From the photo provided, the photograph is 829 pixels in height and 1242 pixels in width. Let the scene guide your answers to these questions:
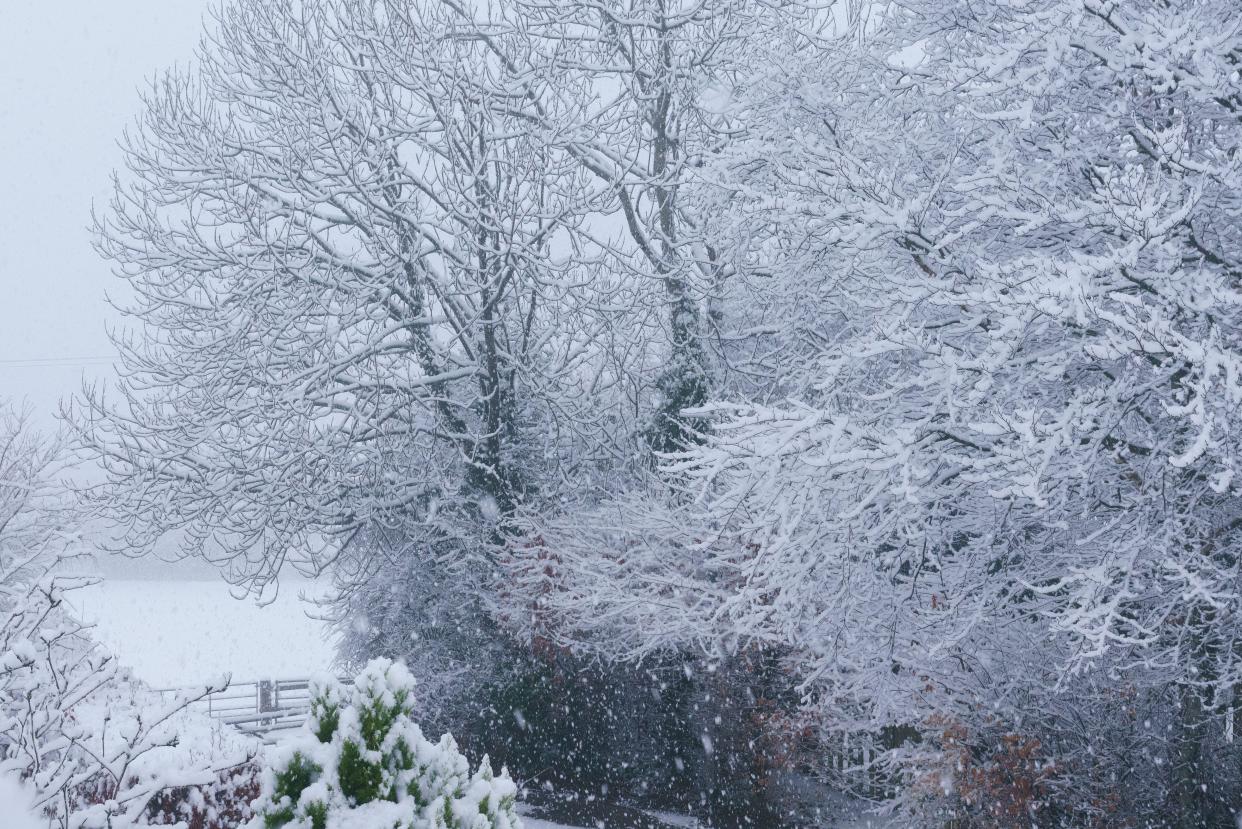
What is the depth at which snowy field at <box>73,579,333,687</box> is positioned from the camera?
36.6 metres

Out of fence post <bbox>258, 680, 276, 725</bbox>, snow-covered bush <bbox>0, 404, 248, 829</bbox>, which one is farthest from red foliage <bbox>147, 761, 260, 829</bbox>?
fence post <bbox>258, 680, 276, 725</bbox>

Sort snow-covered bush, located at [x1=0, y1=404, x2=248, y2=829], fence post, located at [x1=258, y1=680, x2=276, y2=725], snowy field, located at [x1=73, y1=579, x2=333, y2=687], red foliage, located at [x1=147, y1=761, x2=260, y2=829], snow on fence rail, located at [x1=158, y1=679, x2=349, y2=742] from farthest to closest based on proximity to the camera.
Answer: snowy field, located at [x1=73, y1=579, x2=333, y2=687] → fence post, located at [x1=258, y1=680, x2=276, y2=725] → snow on fence rail, located at [x1=158, y1=679, x2=349, y2=742] → red foliage, located at [x1=147, y1=761, x2=260, y2=829] → snow-covered bush, located at [x1=0, y1=404, x2=248, y2=829]

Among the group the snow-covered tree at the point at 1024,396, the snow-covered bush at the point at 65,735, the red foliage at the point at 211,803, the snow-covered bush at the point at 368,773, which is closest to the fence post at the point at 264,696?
the snow-covered bush at the point at 65,735

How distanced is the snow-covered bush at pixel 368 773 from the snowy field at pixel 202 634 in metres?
23.0

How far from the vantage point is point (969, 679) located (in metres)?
8.13

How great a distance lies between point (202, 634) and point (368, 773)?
54992 mm

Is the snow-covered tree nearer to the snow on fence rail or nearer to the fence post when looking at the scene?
the snow on fence rail

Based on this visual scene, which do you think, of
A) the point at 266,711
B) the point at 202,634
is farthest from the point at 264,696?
the point at 202,634

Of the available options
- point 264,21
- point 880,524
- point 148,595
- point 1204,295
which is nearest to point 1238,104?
point 1204,295

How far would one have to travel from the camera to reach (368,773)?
3.95 m

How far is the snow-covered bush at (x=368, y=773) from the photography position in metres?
3.86

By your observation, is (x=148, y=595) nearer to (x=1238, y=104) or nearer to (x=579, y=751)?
(x=579, y=751)

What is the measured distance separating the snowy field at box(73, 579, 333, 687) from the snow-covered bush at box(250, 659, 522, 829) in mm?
22982

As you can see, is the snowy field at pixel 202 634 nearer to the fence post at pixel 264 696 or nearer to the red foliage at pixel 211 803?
the fence post at pixel 264 696
